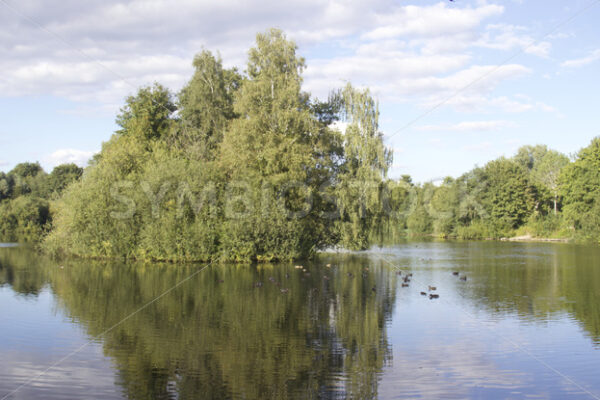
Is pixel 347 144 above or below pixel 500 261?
above

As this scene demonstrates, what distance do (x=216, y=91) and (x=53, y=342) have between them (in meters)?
33.5

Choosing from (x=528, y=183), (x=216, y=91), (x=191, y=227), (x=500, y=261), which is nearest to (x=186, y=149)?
(x=216, y=91)

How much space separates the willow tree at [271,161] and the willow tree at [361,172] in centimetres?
307

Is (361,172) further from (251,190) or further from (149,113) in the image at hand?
(149,113)

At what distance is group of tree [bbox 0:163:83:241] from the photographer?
7244cm

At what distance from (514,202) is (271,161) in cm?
5314

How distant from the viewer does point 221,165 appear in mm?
35469

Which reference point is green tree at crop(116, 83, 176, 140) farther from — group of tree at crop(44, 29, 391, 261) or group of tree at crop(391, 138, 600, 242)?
group of tree at crop(391, 138, 600, 242)

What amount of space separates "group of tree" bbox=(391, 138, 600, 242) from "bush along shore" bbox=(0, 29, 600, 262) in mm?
25468

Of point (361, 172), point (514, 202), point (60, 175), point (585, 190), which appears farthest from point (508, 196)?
point (60, 175)

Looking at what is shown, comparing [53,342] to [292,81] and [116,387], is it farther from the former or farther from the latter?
[292,81]

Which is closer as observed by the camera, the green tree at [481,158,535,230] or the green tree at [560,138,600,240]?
the green tree at [560,138,600,240]

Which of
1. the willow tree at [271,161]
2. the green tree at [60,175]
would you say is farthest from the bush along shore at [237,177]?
the green tree at [60,175]

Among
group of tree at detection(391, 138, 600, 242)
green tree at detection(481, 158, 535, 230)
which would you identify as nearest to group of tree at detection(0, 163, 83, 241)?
group of tree at detection(391, 138, 600, 242)
